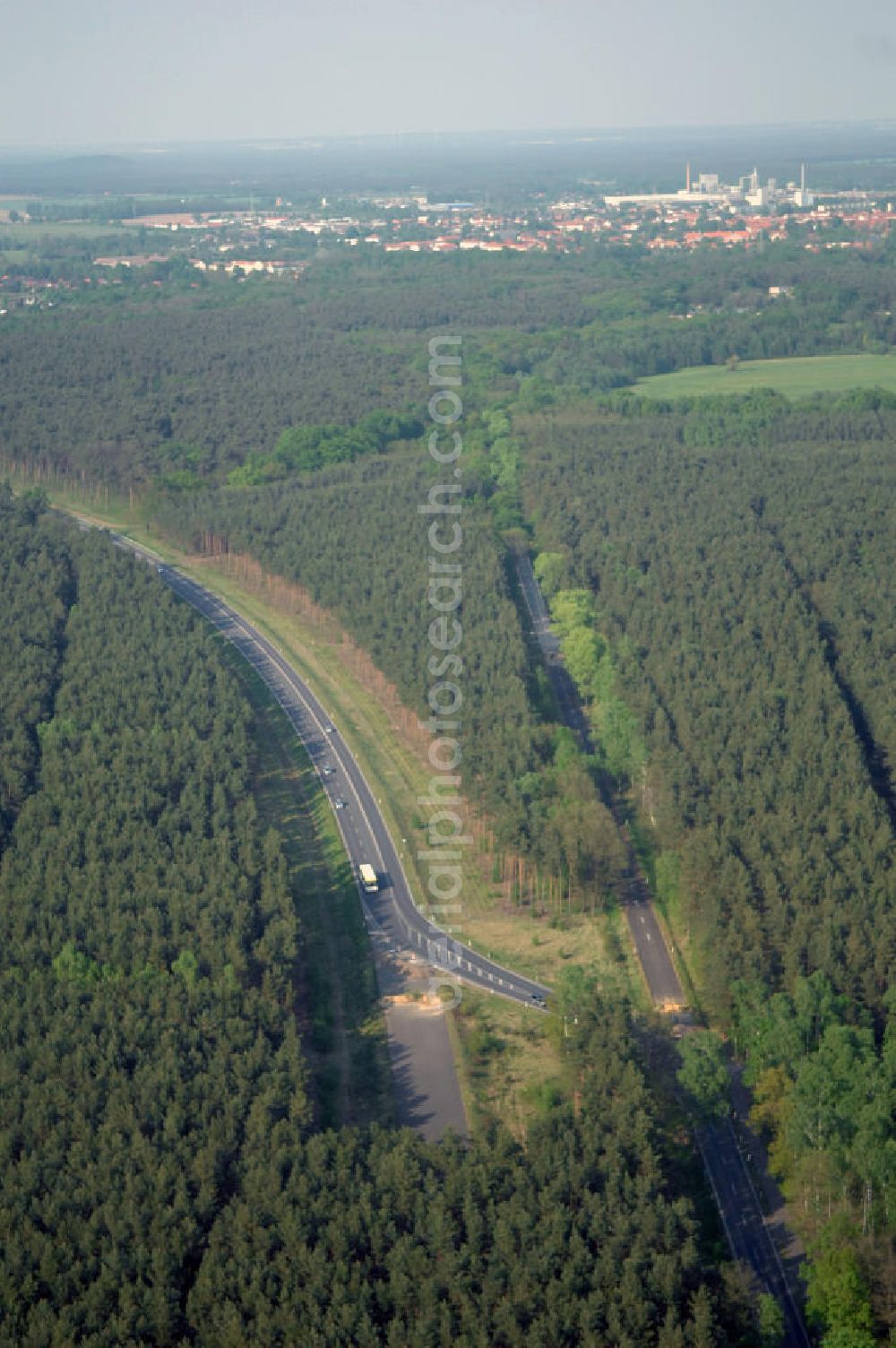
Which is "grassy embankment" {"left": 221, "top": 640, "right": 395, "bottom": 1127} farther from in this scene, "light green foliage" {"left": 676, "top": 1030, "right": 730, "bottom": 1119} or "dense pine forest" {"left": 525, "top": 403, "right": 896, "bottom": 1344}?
"dense pine forest" {"left": 525, "top": 403, "right": 896, "bottom": 1344}

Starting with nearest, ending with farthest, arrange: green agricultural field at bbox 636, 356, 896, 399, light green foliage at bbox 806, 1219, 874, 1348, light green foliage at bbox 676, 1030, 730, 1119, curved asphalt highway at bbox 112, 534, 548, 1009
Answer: light green foliage at bbox 806, 1219, 874, 1348 < light green foliage at bbox 676, 1030, 730, 1119 < curved asphalt highway at bbox 112, 534, 548, 1009 < green agricultural field at bbox 636, 356, 896, 399

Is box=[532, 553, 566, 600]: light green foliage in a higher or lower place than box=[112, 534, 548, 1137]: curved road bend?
higher

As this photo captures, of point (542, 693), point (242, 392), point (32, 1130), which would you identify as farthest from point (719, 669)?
point (242, 392)

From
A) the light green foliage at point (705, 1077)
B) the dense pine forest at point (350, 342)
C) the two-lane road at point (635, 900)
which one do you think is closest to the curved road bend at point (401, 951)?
the two-lane road at point (635, 900)

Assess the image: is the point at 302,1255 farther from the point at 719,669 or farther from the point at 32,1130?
the point at 719,669

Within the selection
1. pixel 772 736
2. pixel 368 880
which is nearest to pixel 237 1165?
pixel 368 880

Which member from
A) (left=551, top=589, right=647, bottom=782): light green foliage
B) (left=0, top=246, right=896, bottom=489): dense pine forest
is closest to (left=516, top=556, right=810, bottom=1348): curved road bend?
(left=551, top=589, right=647, bottom=782): light green foliage

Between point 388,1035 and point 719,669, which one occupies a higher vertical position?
point 719,669
